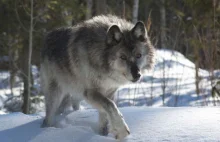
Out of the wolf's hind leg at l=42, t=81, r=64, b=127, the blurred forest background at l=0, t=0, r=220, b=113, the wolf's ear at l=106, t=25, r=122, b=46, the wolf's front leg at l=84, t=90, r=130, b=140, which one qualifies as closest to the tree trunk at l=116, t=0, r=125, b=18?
the blurred forest background at l=0, t=0, r=220, b=113

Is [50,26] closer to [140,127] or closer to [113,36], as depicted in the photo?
[113,36]

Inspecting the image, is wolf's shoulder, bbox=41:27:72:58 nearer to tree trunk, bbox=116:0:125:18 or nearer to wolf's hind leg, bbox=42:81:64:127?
wolf's hind leg, bbox=42:81:64:127

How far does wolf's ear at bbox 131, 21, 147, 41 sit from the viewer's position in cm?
390

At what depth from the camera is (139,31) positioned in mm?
3949

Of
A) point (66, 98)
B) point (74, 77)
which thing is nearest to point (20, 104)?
point (66, 98)

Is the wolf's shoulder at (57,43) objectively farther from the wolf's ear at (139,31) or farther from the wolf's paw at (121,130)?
the wolf's paw at (121,130)

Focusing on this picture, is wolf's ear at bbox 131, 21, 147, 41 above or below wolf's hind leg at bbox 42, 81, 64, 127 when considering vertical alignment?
above

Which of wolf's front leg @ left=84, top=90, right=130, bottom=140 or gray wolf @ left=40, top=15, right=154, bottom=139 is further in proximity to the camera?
gray wolf @ left=40, top=15, right=154, bottom=139

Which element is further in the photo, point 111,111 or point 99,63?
point 99,63

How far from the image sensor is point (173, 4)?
15.3 metres

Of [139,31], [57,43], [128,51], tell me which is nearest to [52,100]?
[57,43]

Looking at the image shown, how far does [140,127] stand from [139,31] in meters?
1.09

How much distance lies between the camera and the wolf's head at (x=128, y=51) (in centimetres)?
371

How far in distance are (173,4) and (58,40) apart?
453 inches
